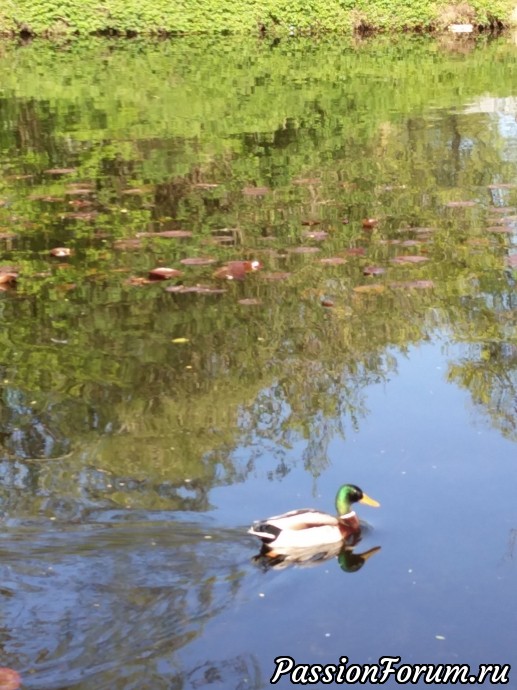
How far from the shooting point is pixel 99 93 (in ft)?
58.6

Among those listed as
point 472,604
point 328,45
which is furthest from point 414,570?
point 328,45

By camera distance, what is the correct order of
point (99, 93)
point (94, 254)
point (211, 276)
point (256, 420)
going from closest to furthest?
point (256, 420) → point (211, 276) → point (94, 254) → point (99, 93)

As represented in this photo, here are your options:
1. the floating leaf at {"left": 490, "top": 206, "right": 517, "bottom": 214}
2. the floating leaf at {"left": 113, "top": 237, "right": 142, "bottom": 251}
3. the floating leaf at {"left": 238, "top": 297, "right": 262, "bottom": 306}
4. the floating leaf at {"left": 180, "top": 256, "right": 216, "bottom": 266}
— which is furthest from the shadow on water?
the floating leaf at {"left": 490, "top": 206, "right": 517, "bottom": 214}

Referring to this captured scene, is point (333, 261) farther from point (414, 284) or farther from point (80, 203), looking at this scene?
point (80, 203)

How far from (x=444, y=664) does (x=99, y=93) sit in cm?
1513

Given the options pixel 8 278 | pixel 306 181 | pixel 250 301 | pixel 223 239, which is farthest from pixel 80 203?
pixel 250 301

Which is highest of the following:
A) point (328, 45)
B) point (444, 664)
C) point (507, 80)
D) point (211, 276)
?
point (328, 45)

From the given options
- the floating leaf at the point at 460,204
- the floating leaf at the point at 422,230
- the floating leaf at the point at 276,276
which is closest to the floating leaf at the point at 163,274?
the floating leaf at the point at 276,276

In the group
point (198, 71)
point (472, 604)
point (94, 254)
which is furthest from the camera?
point (198, 71)

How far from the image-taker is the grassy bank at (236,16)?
1152 inches

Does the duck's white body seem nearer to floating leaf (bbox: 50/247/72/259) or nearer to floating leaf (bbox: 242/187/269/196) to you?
floating leaf (bbox: 50/247/72/259)

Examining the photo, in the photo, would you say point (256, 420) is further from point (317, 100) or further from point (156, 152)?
point (317, 100)

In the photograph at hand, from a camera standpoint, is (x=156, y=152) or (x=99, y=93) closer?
(x=156, y=152)

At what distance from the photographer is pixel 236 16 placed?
29672 millimetres
